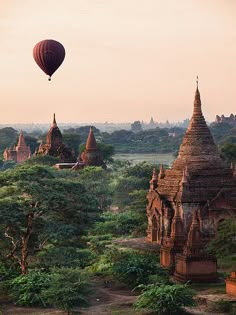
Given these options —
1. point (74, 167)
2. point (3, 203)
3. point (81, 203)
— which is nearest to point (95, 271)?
point (81, 203)

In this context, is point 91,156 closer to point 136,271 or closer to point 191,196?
point 191,196

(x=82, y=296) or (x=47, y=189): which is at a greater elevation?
(x=47, y=189)

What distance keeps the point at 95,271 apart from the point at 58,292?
661 cm

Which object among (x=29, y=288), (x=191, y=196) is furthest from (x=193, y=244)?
(x=29, y=288)

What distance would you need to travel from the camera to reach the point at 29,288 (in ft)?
80.6

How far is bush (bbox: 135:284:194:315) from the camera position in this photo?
2225 centimetres

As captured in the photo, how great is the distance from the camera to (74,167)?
208 ft

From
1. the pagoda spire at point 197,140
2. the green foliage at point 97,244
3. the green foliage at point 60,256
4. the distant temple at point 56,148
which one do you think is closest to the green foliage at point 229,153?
the distant temple at point 56,148

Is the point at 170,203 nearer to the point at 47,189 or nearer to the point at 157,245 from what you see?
the point at 157,245

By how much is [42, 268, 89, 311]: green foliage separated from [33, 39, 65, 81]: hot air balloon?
18.9m

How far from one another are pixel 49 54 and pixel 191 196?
506 inches

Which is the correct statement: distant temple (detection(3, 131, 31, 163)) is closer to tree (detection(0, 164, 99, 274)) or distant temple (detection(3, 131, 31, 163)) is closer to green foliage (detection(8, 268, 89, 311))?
tree (detection(0, 164, 99, 274))

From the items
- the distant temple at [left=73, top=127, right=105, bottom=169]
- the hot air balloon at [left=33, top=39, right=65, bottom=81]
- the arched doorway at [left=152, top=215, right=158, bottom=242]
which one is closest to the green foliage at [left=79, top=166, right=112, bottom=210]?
the distant temple at [left=73, top=127, right=105, bottom=169]

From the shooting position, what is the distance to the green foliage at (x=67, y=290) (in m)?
22.8
